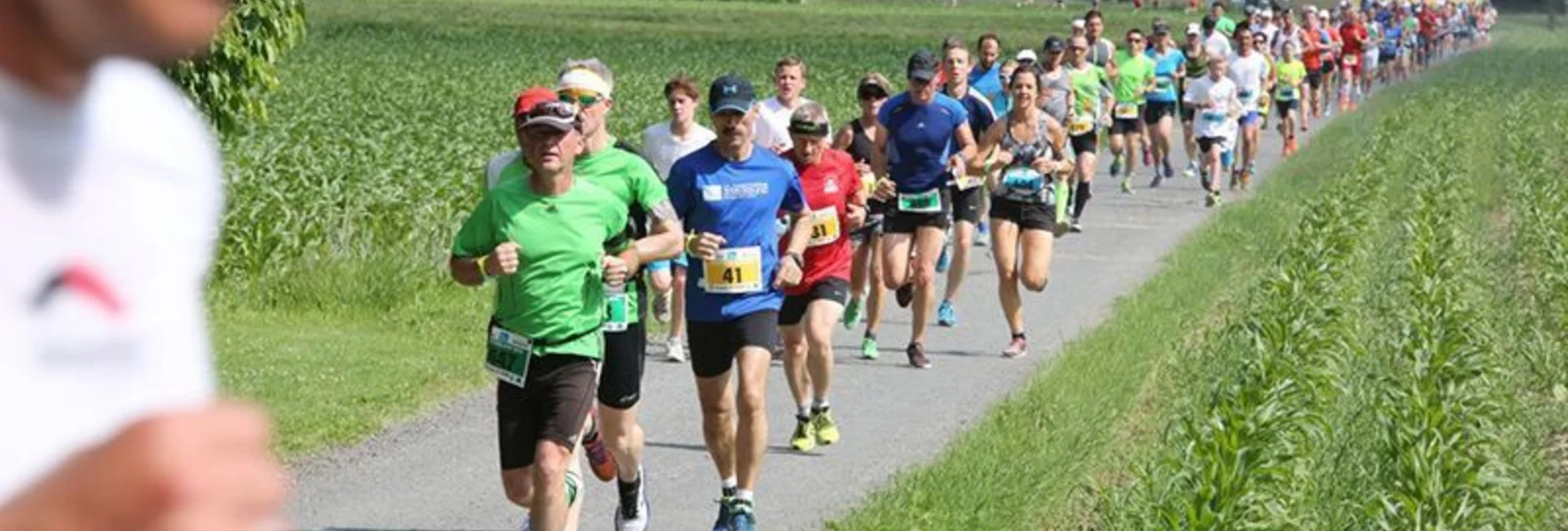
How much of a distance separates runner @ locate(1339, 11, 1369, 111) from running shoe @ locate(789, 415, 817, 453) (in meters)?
34.6

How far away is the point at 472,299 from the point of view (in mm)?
18312

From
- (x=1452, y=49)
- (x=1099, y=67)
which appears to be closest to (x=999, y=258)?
(x=1099, y=67)

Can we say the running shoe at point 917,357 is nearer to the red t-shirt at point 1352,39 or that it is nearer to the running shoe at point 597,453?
the running shoe at point 597,453

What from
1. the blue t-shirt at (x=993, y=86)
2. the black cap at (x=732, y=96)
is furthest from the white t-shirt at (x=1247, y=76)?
the black cap at (x=732, y=96)

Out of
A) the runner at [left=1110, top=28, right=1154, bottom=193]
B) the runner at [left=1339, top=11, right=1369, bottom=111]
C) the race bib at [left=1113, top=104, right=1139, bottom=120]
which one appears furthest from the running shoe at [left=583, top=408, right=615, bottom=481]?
the runner at [left=1339, top=11, right=1369, bottom=111]

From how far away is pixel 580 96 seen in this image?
9.65m

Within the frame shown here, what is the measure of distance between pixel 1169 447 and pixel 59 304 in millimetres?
10462

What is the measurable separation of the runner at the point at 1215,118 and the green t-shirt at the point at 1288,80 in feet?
19.9

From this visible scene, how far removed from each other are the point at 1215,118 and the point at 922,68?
12146 mm

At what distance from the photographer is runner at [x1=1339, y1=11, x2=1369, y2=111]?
46969mm

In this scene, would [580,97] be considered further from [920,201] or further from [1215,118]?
[1215,118]

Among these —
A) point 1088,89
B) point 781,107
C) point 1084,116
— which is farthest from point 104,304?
point 1088,89

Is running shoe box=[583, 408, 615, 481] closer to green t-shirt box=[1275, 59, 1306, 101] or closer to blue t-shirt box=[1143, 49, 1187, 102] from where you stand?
blue t-shirt box=[1143, 49, 1187, 102]

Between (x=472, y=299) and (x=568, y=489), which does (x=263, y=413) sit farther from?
(x=472, y=299)
